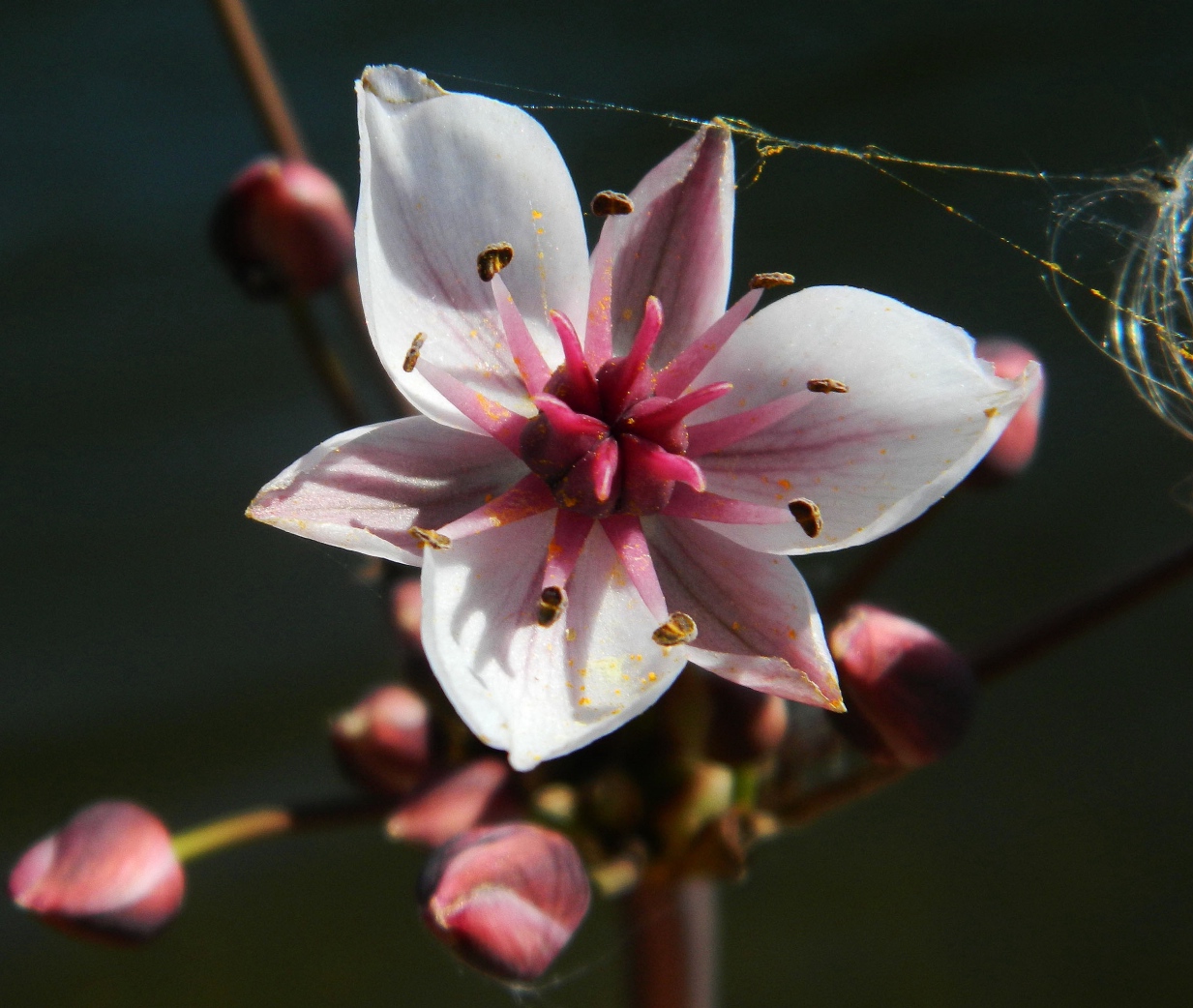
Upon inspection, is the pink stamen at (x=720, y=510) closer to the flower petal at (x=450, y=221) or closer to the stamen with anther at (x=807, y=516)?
the stamen with anther at (x=807, y=516)

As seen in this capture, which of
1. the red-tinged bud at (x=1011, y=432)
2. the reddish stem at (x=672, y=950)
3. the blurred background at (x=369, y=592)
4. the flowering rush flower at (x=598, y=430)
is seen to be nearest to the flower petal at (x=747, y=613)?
the flowering rush flower at (x=598, y=430)

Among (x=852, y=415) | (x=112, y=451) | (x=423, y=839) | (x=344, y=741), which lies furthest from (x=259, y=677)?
(x=852, y=415)

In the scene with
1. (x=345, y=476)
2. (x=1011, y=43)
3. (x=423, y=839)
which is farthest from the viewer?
(x=1011, y=43)

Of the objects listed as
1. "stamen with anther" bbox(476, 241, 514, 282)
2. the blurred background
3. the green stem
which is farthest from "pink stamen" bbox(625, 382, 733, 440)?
the blurred background

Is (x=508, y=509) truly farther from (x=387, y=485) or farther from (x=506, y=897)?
(x=506, y=897)

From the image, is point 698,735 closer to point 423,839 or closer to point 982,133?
point 423,839

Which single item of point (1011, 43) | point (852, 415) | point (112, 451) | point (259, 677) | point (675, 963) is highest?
point (852, 415)
